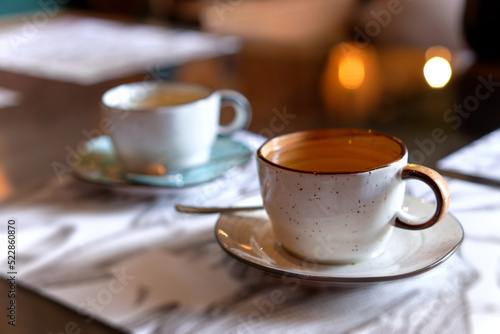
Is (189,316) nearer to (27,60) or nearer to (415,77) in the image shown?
(415,77)

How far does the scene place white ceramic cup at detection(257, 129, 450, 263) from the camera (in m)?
0.43

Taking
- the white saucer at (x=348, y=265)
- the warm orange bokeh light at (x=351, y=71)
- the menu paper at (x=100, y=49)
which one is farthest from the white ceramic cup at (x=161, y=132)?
the menu paper at (x=100, y=49)

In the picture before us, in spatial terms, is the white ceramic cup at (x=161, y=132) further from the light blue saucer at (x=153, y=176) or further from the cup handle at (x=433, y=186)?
the cup handle at (x=433, y=186)

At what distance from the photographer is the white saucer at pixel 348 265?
0.41 m

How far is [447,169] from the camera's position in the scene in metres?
0.67

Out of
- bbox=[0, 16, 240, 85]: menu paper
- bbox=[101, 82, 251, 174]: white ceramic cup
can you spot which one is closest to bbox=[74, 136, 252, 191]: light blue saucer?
bbox=[101, 82, 251, 174]: white ceramic cup

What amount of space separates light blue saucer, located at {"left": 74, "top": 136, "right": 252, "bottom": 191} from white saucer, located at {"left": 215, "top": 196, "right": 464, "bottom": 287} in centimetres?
11

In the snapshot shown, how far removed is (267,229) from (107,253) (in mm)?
144

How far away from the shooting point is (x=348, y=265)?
17.6 inches

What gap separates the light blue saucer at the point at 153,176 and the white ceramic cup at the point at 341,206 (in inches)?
6.8

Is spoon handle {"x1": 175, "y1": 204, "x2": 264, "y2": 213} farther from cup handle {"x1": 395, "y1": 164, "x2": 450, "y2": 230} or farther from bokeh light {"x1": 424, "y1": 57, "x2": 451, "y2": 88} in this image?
bokeh light {"x1": 424, "y1": 57, "x2": 451, "y2": 88}

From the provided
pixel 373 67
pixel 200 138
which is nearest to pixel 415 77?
pixel 373 67

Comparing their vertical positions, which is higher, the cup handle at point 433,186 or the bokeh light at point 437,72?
the cup handle at point 433,186

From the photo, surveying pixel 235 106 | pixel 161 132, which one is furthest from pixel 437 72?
pixel 161 132
